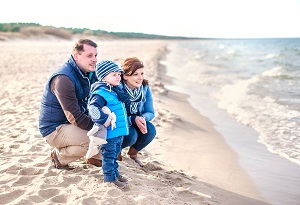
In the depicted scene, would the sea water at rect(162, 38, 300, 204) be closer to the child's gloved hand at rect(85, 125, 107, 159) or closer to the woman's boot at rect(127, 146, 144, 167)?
the woman's boot at rect(127, 146, 144, 167)

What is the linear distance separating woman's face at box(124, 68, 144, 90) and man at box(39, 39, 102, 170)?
Result: 409 millimetres

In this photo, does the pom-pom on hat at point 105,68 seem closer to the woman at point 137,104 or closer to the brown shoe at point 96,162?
the woman at point 137,104

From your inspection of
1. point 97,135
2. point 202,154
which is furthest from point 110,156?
point 202,154

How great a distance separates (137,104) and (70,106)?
0.80 m

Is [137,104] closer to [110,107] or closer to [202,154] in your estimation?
[110,107]

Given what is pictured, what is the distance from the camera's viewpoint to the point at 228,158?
4.83m

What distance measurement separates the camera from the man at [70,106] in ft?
11.3

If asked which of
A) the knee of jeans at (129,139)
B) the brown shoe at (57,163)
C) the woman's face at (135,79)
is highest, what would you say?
the woman's face at (135,79)

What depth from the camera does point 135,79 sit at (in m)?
3.68

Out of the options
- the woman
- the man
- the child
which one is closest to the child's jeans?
the child

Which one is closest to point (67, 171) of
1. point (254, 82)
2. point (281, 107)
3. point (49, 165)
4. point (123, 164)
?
point (49, 165)

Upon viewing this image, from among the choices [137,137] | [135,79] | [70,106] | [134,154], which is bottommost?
[134,154]

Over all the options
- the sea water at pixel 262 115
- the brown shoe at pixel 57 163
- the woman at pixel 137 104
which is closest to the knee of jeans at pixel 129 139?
the woman at pixel 137 104

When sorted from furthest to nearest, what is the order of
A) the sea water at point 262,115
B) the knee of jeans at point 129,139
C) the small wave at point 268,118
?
the small wave at point 268,118
the sea water at point 262,115
the knee of jeans at point 129,139
